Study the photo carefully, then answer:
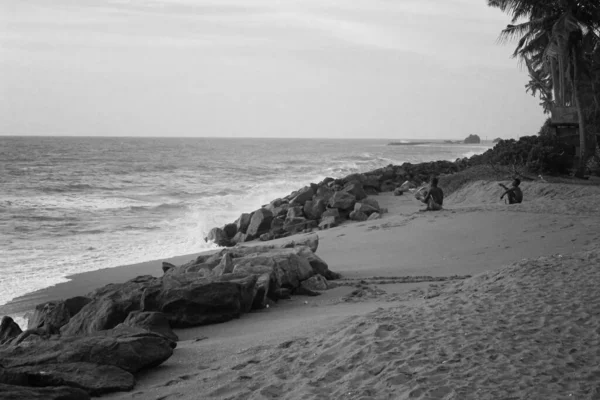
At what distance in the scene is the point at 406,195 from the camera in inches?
992

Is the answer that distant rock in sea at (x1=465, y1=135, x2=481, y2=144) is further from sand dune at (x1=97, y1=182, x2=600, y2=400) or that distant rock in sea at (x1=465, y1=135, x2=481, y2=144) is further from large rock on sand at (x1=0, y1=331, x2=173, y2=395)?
large rock on sand at (x1=0, y1=331, x2=173, y2=395)

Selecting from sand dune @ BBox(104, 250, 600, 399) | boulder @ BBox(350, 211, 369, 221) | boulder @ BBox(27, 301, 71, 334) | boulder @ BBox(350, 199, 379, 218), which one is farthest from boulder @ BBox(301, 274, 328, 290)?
boulder @ BBox(350, 199, 379, 218)

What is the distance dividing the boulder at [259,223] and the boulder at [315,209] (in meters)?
1.34

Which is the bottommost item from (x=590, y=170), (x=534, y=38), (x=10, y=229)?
(x=10, y=229)

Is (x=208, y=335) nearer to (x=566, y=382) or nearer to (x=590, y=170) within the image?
(x=566, y=382)

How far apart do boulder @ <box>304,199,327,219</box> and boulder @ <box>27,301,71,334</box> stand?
12.0m

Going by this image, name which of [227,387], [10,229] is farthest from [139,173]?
[227,387]

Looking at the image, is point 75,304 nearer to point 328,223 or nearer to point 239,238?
point 239,238

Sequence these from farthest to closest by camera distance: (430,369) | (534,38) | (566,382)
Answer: (534,38)
(430,369)
(566,382)

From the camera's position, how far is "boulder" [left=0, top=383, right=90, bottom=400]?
4.63 m

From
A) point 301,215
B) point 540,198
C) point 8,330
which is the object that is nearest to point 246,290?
point 8,330

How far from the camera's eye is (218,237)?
19047 millimetres

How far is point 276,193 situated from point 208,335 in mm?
24177

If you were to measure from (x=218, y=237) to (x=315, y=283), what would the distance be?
946 cm
